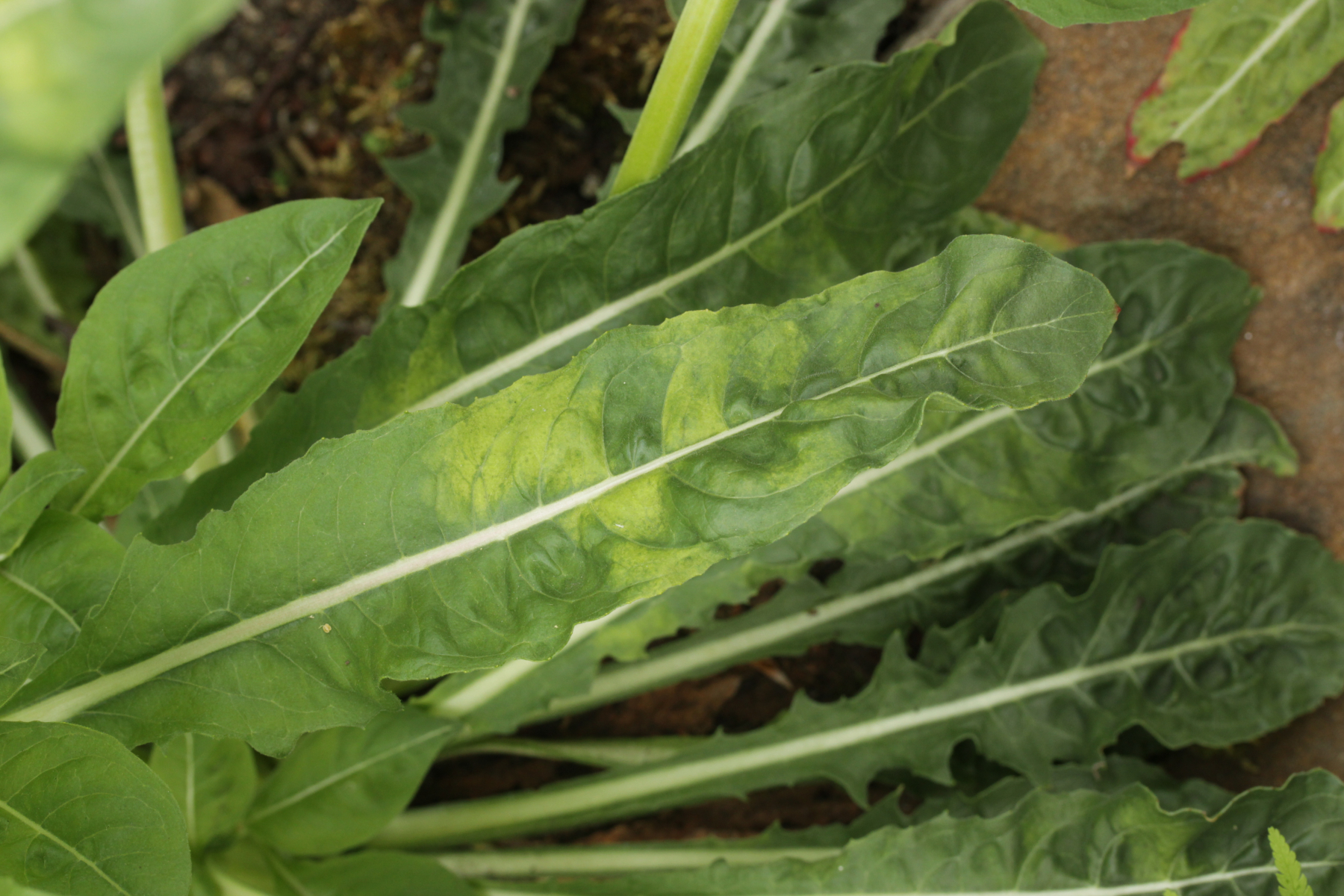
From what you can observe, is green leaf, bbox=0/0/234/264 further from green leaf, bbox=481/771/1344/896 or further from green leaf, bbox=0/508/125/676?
green leaf, bbox=481/771/1344/896

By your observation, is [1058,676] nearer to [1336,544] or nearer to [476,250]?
[1336,544]

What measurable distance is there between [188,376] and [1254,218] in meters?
1.69

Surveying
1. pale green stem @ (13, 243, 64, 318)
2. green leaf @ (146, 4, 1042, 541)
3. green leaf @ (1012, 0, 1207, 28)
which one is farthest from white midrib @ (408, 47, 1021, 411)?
pale green stem @ (13, 243, 64, 318)

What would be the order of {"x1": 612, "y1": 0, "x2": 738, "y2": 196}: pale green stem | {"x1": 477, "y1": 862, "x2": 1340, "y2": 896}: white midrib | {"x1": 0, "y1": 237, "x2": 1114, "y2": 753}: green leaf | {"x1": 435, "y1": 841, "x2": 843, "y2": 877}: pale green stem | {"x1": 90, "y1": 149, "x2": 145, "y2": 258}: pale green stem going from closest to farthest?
{"x1": 0, "y1": 237, "x2": 1114, "y2": 753}: green leaf, {"x1": 612, "y1": 0, "x2": 738, "y2": 196}: pale green stem, {"x1": 477, "y1": 862, "x2": 1340, "y2": 896}: white midrib, {"x1": 435, "y1": 841, "x2": 843, "y2": 877}: pale green stem, {"x1": 90, "y1": 149, "x2": 145, "y2": 258}: pale green stem

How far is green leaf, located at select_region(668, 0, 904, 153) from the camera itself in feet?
5.32

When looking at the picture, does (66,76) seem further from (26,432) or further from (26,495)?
(26,432)

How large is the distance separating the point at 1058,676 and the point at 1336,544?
55 centimetres

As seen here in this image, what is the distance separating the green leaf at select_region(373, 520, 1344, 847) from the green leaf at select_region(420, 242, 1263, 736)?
0.53 feet

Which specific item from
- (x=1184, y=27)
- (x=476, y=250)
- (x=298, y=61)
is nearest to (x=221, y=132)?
(x=298, y=61)

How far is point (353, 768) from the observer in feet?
4.70

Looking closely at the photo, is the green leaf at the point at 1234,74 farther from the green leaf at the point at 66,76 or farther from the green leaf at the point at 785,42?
the green leaf at the point at 66,76

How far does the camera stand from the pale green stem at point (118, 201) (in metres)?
2.01

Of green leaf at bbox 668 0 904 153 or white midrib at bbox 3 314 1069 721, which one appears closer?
white midrib at bbox 3 314 1069 721

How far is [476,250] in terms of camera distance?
79.5 inches
